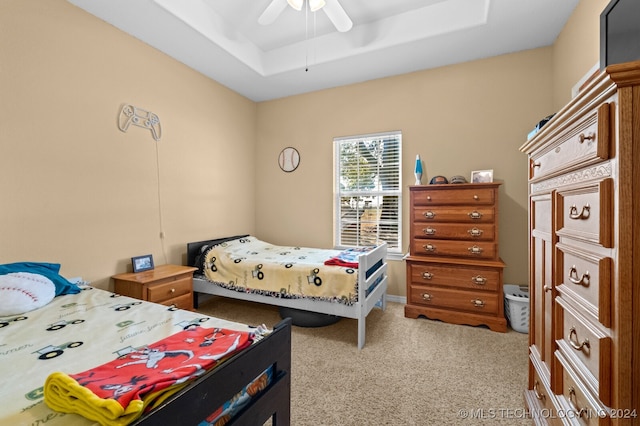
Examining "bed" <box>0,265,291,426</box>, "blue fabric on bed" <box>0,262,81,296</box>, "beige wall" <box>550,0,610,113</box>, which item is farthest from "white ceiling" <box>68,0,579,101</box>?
"bed" <box>0,265,291,426</box>

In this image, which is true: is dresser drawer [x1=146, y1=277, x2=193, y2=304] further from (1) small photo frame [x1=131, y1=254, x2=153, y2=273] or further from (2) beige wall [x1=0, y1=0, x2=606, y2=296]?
(2) beige wall [x1=0, y1=0, x2=606, y2=296]

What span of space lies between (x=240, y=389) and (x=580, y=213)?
4.47 feet

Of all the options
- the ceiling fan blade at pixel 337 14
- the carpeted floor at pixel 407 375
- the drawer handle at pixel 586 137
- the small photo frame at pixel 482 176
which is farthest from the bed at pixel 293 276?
the ceiling fan blade at pixel 337 14

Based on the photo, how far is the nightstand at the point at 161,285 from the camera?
2498 mm

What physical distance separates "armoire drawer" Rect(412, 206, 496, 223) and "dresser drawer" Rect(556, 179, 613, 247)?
1720 mm

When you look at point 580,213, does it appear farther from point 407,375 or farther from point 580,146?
point 407,375

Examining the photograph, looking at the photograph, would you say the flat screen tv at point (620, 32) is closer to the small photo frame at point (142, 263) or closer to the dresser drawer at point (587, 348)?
the dresser drawer at point (587, 348)

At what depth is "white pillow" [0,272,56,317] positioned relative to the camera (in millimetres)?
1590

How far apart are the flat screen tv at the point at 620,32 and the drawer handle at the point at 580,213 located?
66 cm

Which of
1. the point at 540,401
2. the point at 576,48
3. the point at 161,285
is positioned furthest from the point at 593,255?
the point at 161,285

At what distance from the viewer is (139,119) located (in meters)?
2.84

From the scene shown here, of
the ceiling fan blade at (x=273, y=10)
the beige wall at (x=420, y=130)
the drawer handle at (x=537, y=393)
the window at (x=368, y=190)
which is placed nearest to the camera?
the drawer handle at (x=537, y=393)

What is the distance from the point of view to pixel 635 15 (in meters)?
1.10

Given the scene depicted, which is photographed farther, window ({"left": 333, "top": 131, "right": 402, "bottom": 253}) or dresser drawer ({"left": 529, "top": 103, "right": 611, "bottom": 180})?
window ({"left": 333, "top": 131, "right": 402, "bottom": 253})
